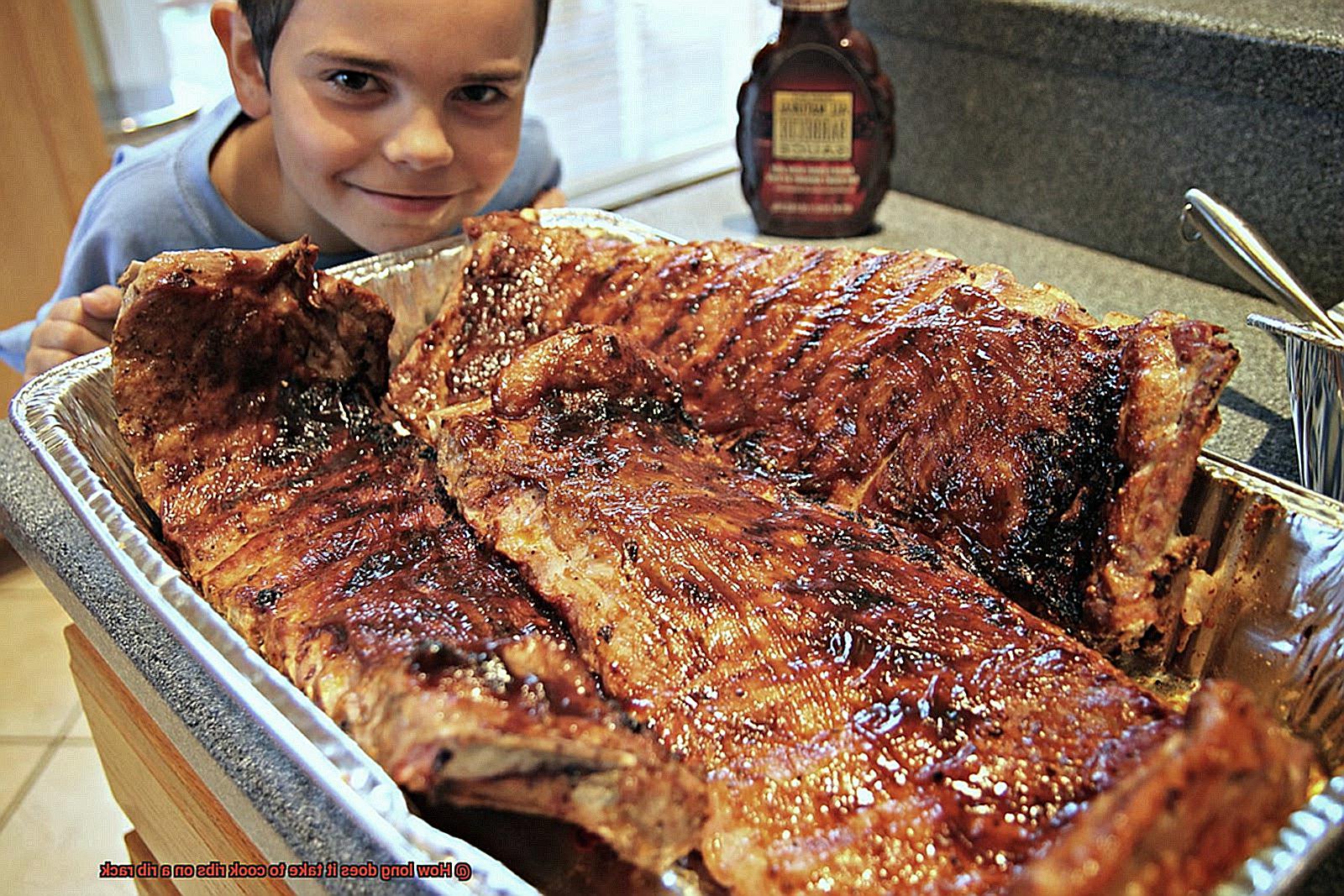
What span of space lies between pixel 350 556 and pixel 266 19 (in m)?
0.79

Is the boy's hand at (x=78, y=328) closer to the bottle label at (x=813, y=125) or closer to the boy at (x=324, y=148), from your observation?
the boy at (x=324, y=148)

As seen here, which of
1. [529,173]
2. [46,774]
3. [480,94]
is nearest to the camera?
[480,94]

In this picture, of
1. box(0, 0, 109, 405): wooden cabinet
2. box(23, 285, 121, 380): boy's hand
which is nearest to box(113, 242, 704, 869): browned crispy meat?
box(23, 285, 121, 380): boy's hand

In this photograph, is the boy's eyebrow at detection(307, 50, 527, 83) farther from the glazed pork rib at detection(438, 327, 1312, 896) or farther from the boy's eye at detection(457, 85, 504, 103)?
the glazed pork rib at detection(438, 327, 1312, 896)

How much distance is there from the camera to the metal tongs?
1.26 meters

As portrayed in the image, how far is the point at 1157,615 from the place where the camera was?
96cm

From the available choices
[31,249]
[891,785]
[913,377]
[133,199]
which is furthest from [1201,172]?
[31,249]

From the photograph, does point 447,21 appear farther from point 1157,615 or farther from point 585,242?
point 1157,615

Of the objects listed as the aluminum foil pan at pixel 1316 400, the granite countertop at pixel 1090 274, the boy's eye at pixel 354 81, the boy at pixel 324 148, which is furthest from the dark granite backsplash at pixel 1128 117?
the boy's eye at pixel 354 81

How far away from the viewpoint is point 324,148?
1389 mm

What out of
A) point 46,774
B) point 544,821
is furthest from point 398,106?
point 46,774

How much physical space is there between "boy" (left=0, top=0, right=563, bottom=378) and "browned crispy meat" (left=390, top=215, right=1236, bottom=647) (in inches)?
6.4

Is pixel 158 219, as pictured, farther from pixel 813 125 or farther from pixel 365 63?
pixel 813 125

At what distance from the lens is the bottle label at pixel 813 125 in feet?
5.85
